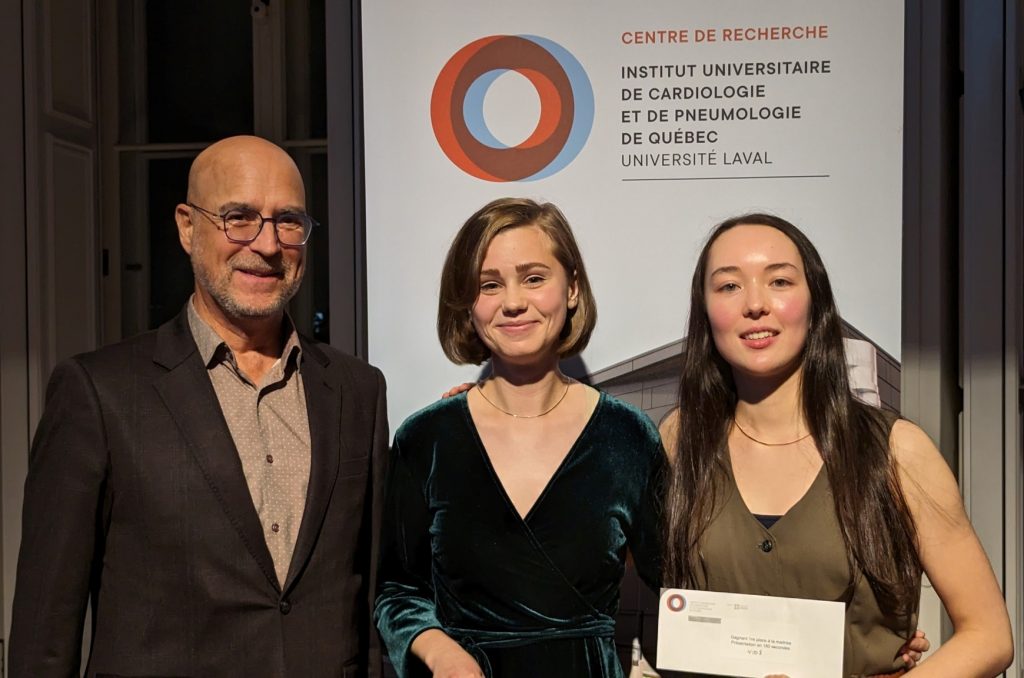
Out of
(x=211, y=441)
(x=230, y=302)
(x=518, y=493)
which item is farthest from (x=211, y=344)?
(x=518, y=493)

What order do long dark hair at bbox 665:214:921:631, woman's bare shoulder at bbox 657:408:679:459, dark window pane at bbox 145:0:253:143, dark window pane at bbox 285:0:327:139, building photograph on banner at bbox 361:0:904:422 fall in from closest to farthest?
1. long dark hair at bbox 665:214:921:631
2. woman's bare shoulder at bbox 657:408:679:459
3. building photograph on banner at bbox 361:0:904:422
4. dark window pane at bbox 285:0:327:139
5. dark window pane at bbox 145:0:253:143

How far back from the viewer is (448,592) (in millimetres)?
2494

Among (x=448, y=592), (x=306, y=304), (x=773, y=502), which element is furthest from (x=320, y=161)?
(x=773, y=502)

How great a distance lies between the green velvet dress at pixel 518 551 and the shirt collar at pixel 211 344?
→ 39 cm

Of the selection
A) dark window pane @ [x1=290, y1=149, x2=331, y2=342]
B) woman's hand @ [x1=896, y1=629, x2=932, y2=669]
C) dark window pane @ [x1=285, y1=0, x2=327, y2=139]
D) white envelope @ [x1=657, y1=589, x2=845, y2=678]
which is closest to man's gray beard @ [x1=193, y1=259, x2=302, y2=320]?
white envelope @ [x1=657, y1=589, x2=845, y2=678]

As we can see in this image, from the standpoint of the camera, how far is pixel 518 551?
2.43 metres

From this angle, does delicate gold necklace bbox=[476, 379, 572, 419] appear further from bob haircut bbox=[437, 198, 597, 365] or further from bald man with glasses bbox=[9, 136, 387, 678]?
bald man with glasses bbox=[9, 136, 387, 678]

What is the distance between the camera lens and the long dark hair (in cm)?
223

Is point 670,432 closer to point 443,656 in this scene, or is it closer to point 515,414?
point 515,414

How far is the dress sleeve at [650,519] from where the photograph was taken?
8.16 feet

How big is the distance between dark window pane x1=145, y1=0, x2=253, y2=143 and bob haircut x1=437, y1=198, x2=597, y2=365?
9.67 ft

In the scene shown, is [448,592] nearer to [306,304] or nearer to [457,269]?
[457,269]

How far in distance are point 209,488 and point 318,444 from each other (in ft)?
0.92

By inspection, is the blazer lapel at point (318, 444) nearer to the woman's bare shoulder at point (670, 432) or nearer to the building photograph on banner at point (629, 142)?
the woman's bare shoulder at point (670, 432)
